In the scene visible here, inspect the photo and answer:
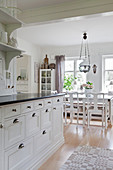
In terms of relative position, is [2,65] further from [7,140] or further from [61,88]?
[61,88]

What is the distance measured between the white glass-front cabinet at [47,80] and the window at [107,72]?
2034mm

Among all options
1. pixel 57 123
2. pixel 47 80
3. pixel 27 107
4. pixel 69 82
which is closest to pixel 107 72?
pixel 69 82

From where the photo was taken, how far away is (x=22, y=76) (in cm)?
A: 734

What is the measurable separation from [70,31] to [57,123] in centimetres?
303

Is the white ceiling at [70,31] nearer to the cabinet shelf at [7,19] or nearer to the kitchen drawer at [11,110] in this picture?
the cabinet shelf at [7,19]

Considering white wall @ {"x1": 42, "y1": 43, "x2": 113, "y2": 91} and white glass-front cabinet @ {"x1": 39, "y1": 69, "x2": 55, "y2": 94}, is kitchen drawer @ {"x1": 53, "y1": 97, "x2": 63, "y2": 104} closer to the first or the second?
white wall @ {"x1": 42, "y1": 43, "x2": 113, "y2": 91}

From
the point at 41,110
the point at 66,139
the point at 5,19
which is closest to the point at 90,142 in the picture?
the point at 66,139

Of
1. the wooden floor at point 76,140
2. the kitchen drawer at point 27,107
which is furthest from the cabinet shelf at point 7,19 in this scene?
the wooden floor at point 76,140

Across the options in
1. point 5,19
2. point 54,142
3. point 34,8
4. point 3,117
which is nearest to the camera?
point 3,117

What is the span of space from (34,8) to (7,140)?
2.62 m

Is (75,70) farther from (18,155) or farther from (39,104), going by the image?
(18,155)

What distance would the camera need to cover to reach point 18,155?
2020mm

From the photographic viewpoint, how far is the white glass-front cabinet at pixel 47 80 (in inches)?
287

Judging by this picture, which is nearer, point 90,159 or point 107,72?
point 90,159
